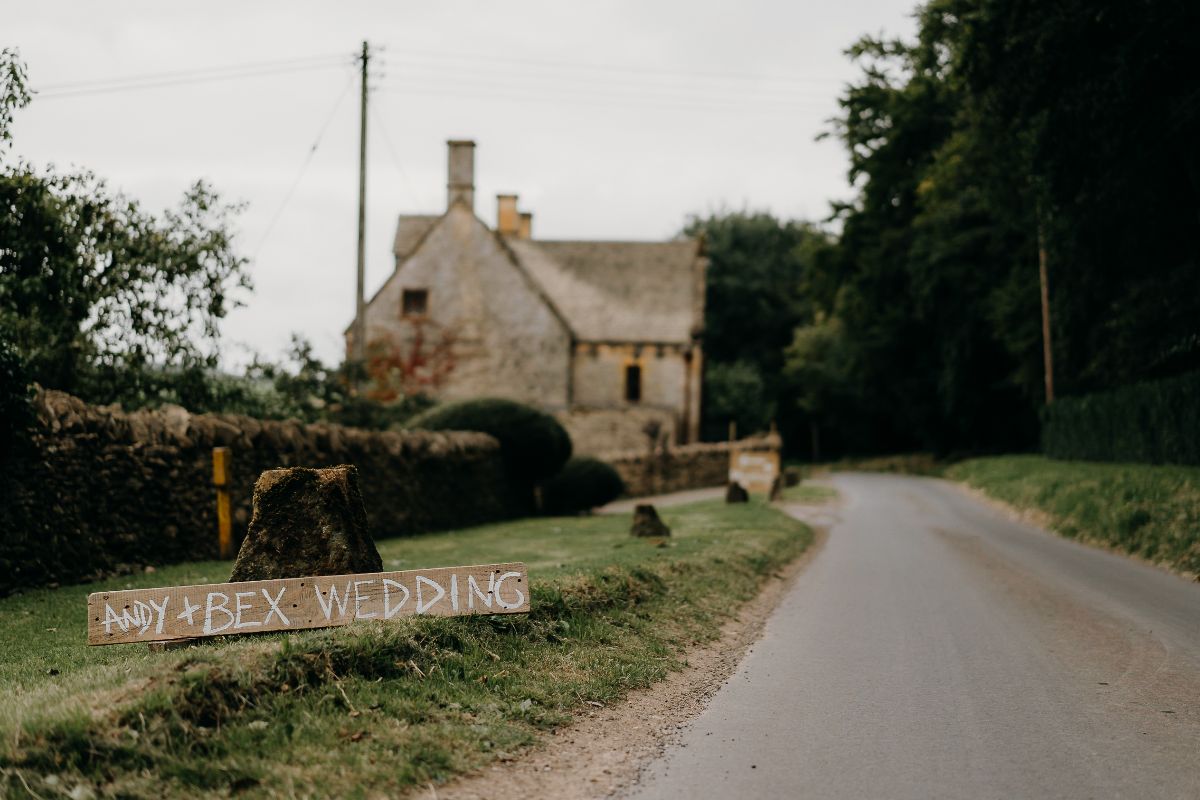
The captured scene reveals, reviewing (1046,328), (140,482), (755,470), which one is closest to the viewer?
(140,482)

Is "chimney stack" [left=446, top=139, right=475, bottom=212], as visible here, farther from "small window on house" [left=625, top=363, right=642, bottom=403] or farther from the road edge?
the road edge

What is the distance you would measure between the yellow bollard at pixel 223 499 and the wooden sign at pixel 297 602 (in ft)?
23.6

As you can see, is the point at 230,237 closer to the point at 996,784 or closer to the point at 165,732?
the point at 165,732

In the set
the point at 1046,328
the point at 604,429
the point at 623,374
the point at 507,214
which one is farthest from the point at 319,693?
the point at 507,214

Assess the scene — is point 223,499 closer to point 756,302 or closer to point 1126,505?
point 1126,505

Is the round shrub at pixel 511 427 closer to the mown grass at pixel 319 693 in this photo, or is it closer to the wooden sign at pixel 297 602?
the mown grass at pixel 319 693

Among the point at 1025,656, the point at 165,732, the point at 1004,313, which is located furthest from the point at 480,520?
the point at 1004,313

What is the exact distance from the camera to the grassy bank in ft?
54.6

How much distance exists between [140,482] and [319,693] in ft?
25.9

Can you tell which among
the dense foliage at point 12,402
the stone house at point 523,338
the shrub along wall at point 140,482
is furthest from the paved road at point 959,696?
the stone house at point 523,338

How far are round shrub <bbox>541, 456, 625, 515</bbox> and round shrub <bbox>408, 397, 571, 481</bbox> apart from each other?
74cm

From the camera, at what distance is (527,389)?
45875 millimetres

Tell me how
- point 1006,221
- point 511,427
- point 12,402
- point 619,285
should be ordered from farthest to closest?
point 619,285 < point 1006,221 < point 511,427 < point 12,402

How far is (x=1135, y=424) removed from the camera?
25.3 meters
